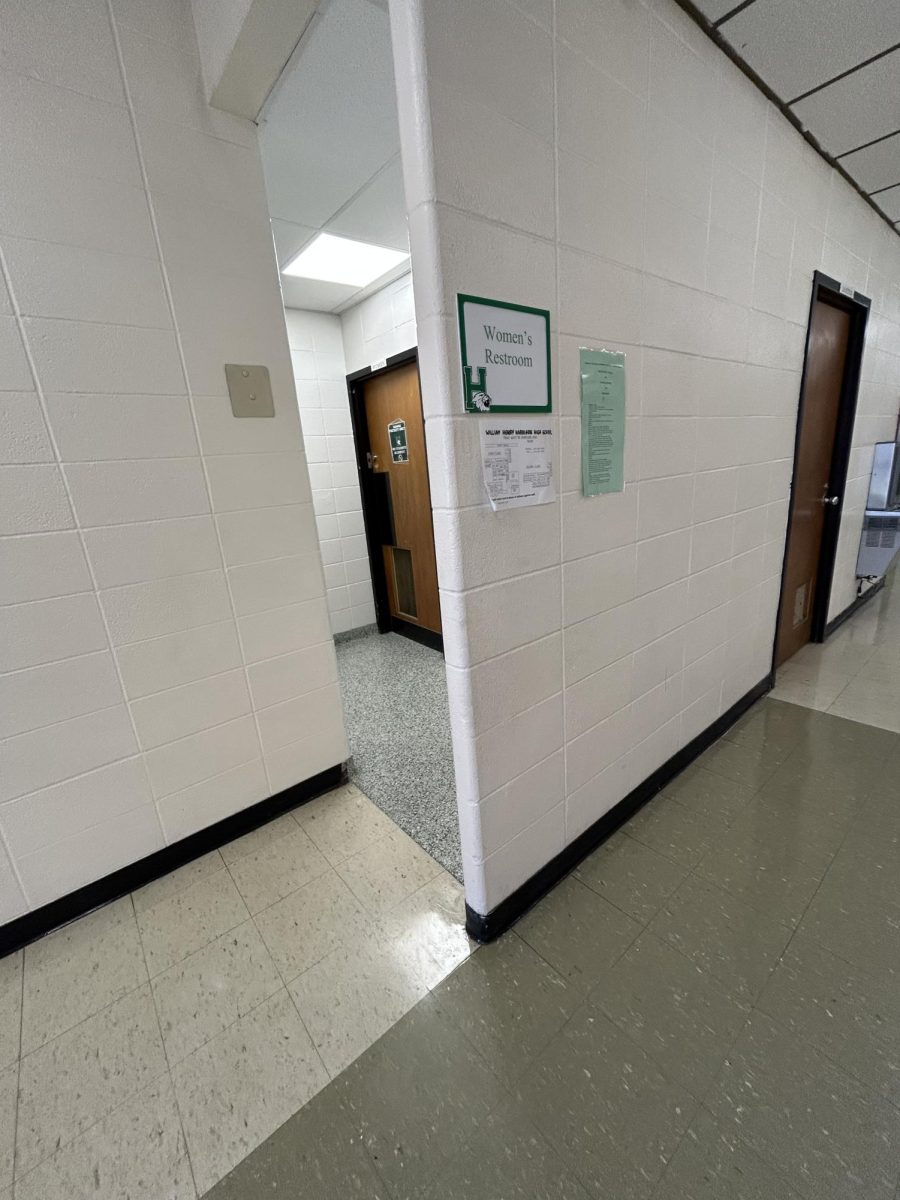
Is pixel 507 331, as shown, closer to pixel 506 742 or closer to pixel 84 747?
pixel 506 742

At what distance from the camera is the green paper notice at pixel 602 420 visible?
1288mm

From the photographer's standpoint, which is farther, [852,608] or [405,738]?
[852,608]

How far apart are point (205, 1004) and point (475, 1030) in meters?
0.76

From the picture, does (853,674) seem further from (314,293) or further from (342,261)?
(314,293)

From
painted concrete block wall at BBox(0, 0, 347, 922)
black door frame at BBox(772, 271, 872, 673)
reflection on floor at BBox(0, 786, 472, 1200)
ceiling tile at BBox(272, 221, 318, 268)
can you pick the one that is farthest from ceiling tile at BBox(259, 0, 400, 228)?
reflection on floor at BBox(0, 786, 472, 1200)

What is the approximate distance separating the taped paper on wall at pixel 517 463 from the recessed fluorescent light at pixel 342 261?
220cm

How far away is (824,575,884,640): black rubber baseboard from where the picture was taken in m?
3.39

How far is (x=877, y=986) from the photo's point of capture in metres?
1.22

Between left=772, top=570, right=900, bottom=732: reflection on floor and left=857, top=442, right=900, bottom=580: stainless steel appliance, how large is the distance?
0.50m

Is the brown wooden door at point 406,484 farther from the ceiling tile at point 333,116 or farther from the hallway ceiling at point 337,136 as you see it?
the ceiling tile at point 333,116

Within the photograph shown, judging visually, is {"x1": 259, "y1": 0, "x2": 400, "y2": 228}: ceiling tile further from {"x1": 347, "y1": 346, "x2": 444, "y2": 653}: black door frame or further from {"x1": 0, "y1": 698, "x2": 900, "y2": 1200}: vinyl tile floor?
{"x1": 0, "y1": 698, "x2": 900, "y2": 1200}: vinyl tile floor

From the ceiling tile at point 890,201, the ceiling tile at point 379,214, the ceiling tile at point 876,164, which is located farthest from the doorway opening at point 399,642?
the ceiling tile at point 890,201

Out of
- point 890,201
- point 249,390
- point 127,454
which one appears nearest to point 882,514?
point 890,201

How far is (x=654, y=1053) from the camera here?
112 centimetres
